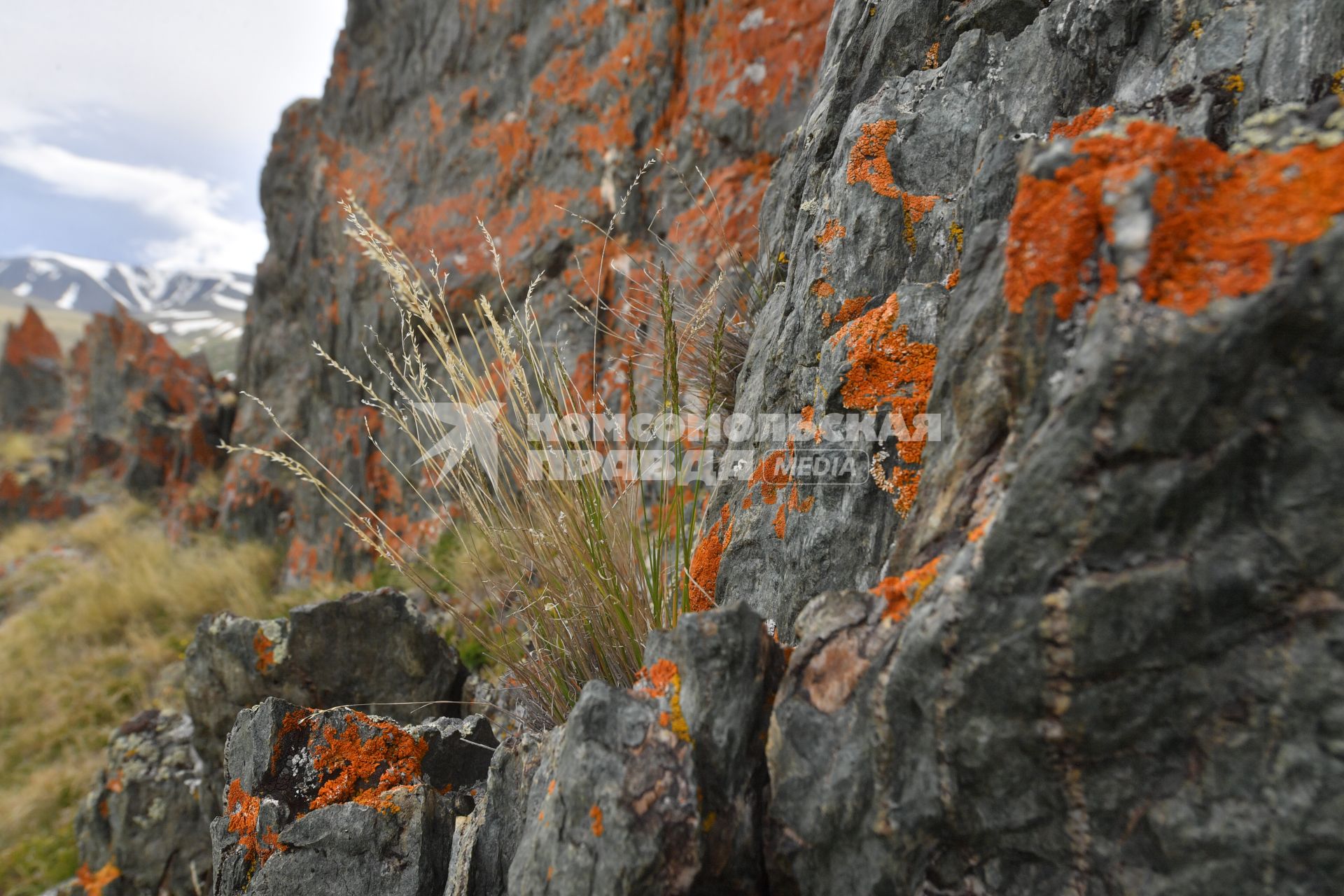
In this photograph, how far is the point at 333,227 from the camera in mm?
7145

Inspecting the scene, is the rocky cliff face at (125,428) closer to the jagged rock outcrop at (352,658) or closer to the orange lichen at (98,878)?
the orange lichen at (98,878)

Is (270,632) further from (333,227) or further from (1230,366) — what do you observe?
(333,227)

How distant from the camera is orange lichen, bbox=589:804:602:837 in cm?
134

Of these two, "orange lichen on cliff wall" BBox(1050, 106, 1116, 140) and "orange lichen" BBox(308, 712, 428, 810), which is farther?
"orange lichen" BBox(308, 712, 428, 810)

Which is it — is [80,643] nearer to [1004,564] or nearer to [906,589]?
[906,589]

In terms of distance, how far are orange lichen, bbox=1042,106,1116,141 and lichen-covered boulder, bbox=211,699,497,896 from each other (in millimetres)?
2342

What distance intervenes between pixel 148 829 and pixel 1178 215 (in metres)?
4.43

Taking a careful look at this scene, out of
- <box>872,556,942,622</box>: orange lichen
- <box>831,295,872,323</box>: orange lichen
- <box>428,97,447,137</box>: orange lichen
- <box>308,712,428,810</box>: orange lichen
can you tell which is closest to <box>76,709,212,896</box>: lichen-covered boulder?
<box>308,712,428,810</box>: orange lichen

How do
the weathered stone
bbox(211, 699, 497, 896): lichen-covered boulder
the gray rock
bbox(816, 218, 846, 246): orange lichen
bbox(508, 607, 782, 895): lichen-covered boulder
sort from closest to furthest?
1. the weathered stone
2. bbox(508, 607, 782, 895): lichen-covered boulder
3. the gray rock
4. bbox(211, 699, 497, 896): lichen-covered boulder
5. bbox(816, 218, 846, 246): orange lichen

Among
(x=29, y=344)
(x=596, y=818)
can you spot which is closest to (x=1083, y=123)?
(x=596, y=818)

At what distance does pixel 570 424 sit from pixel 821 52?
3474 mm

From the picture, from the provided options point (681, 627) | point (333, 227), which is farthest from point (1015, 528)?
point (333, 227)

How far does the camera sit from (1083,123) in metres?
1.64

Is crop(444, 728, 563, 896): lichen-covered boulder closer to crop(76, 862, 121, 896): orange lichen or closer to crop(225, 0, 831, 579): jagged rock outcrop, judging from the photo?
crop(225, 0, 831, 579): jagged rock outcrop
